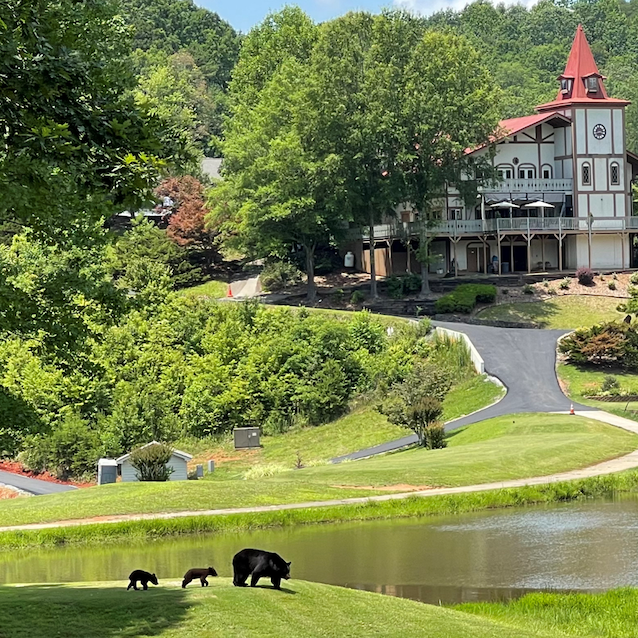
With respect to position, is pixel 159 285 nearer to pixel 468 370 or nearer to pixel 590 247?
pixel 468 370

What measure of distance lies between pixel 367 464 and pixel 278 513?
29.2 feet

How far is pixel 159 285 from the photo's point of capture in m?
63.6

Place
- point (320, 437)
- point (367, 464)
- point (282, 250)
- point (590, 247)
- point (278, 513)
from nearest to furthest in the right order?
point (278, 513) < point (367, 464) < point (320, 437) < point (282, 250) < point (590, 247)

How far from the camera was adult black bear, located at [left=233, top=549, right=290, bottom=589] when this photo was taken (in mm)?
15938

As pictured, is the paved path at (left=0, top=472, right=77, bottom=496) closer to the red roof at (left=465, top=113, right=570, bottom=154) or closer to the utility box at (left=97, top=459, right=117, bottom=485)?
the utility box at (left=97, top=459, right=117, bottom=485)

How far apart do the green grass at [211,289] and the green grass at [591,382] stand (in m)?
27.4

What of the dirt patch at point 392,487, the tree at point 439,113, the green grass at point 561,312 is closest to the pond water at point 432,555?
the dirt patch at point 392,487

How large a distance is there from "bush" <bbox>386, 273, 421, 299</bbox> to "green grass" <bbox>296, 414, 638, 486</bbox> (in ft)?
82.2

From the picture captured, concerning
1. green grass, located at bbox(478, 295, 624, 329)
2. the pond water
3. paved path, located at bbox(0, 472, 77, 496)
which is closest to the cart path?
the pond water

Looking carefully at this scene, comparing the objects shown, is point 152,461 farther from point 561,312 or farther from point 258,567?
point 561,312

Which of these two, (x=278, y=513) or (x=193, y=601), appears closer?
(x=193, y=601)

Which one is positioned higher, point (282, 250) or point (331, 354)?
point (282, 250)

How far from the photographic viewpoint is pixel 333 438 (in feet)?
162

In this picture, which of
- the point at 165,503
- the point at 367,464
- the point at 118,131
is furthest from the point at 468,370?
the point at 118,131
